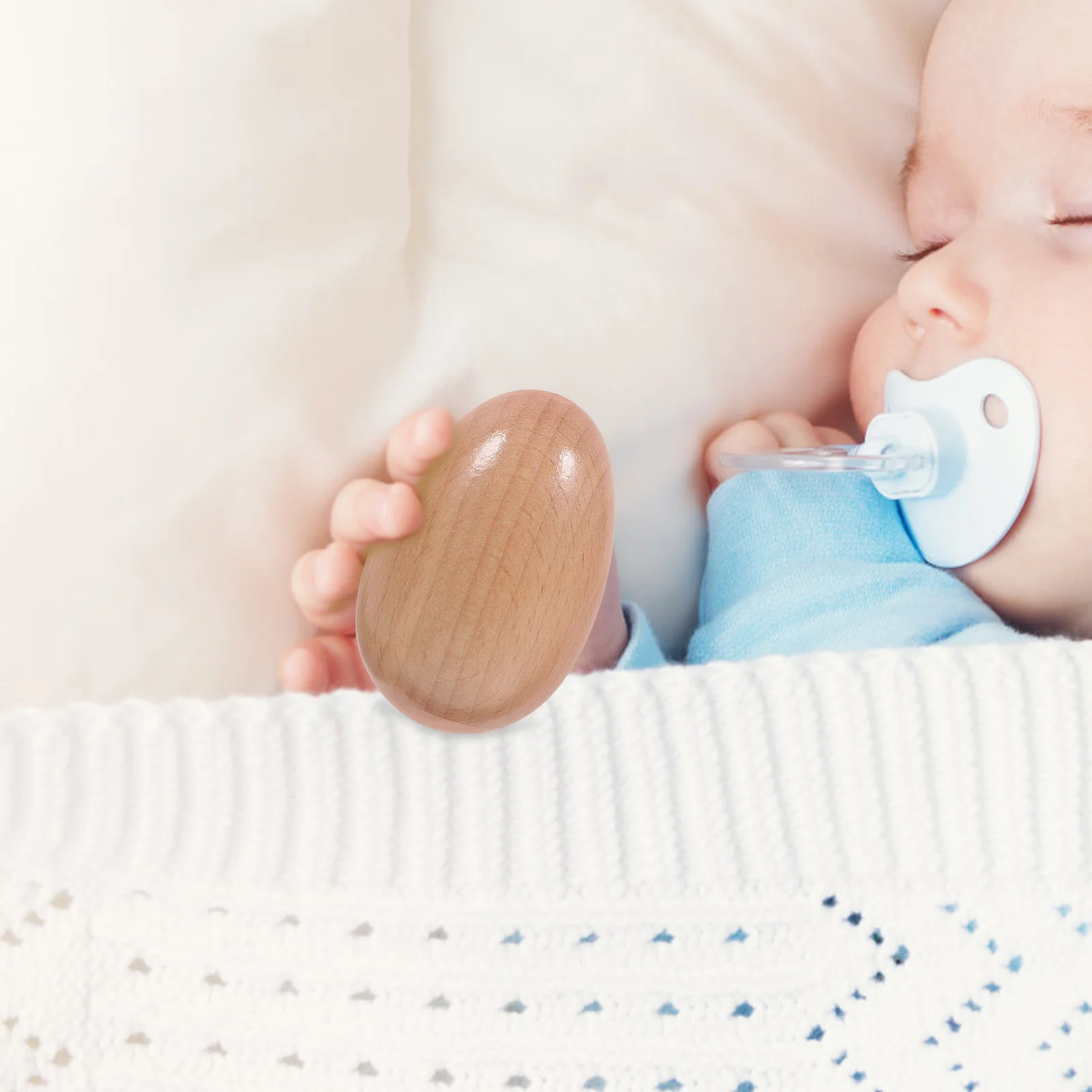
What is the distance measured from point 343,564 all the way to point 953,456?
15.9 inches

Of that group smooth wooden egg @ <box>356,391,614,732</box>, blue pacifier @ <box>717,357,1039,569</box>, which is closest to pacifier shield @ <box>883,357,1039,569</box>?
blue pacifier @ <box>717,357,1039,569</box>

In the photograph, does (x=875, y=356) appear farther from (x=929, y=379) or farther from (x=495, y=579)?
(x=495, y=579)

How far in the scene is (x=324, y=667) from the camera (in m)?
0.58

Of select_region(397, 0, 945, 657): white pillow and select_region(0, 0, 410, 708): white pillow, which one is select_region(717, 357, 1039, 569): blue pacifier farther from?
select_region(0, 0, 410, 708): white pillow

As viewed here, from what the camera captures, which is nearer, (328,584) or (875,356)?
(328,584)

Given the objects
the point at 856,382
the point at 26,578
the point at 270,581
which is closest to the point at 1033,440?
the point at 856,382

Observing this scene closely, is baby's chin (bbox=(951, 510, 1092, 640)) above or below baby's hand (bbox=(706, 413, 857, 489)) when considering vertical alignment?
below

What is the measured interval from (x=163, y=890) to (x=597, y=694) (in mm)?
229

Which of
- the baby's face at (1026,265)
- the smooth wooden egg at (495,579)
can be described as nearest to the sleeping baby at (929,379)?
the baby's face at (1026,265)

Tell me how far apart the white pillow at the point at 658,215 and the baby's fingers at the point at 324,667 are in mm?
151

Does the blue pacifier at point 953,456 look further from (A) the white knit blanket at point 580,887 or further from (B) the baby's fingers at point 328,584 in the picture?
(B) the baby's fingers at point 328,584

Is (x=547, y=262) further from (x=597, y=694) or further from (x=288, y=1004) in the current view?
(x=288, y=1004)

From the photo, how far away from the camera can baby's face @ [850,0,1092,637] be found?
0.60 m

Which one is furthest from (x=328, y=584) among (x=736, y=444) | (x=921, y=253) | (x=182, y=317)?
(x=921, y=253)
